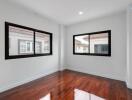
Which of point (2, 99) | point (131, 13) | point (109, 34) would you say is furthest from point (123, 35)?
point (2, 99)

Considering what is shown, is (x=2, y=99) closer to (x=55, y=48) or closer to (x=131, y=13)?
(x=55, y=48)

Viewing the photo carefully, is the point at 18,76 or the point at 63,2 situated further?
the point at 18,76

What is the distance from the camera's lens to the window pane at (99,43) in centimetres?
358

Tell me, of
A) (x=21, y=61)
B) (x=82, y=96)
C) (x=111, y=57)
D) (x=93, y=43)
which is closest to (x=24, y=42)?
(x=21, y=61)

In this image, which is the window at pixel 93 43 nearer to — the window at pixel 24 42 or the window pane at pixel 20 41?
the window at pixel 24 42

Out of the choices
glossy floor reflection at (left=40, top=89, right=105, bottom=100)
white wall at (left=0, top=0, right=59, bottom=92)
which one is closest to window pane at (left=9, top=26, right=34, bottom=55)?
white wall at (left=0, top=0, right=59, bottom=92)

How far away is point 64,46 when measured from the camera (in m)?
4.86

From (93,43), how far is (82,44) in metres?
0.61

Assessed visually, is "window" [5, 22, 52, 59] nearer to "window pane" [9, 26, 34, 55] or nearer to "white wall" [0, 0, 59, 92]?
"window pane" [9, 26, 34, 55]

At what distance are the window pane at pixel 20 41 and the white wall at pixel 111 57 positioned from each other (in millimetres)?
2380

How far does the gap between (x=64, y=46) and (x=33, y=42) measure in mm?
1975

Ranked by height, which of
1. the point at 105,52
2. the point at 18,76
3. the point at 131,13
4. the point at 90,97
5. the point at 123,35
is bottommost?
the point at 90,97

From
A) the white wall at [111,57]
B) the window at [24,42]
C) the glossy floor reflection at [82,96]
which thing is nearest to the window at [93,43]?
the white wall at [111,57]

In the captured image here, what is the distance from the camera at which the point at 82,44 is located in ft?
14.4
